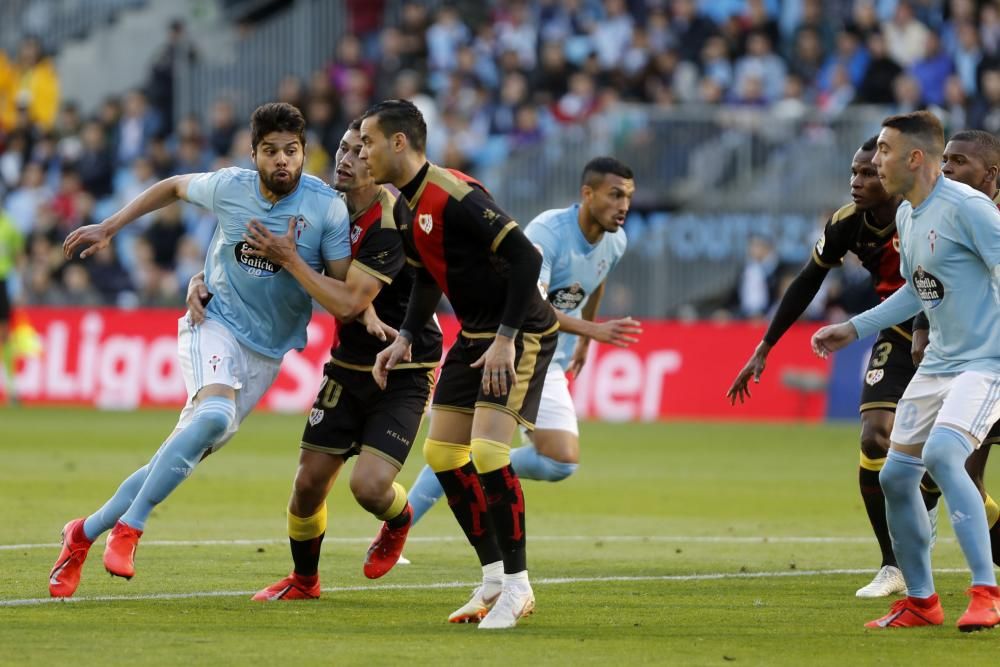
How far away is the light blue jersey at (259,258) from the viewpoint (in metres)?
9.07

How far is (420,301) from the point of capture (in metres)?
8.62

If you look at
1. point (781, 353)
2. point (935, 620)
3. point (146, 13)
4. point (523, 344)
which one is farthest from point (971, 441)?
point (146, 13)

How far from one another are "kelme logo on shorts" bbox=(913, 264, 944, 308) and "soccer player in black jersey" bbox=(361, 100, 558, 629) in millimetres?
1727

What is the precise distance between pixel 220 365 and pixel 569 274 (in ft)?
10.8

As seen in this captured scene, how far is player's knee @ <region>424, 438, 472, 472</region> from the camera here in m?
8.48

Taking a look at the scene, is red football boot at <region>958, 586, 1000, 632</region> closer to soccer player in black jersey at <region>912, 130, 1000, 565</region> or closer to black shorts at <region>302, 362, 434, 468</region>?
soccer player in black jersey at <region>912, 130, 1000, 565</region>

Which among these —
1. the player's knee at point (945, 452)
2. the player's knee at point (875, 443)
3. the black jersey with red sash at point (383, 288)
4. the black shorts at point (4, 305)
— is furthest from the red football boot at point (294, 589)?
the black shorts at point (4, 305)

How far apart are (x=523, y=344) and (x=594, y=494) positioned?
7.52 meters

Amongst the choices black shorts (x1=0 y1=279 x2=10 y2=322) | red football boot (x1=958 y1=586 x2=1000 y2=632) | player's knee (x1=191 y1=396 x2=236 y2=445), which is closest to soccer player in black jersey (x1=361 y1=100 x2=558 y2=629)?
player's knee (x1=191 y1=396 x2=236 y2=445)

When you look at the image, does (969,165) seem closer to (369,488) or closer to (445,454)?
(445,454)

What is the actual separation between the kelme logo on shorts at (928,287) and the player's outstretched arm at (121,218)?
3.75 meters

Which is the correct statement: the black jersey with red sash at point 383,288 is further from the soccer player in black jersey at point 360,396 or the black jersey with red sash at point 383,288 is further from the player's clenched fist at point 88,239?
the player's clenched fist at point 88,239

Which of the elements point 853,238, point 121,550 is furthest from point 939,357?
point 121,550

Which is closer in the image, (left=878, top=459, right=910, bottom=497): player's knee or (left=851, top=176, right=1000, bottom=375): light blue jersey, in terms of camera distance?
(left=851, top=176, right=1000, bottom=375): light blue jersey
